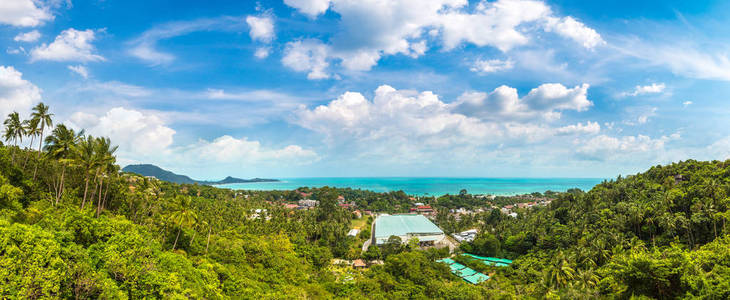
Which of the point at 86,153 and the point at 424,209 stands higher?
the point at 86,153

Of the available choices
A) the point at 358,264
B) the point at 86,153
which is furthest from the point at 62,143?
the point at 358,264

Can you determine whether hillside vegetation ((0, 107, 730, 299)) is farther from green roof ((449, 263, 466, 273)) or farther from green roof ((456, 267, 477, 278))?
green roof ((449, 263, 466, 273))

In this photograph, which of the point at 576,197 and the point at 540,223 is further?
the point at 576,197

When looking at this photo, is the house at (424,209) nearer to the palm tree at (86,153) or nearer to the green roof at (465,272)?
the green roof at (465,272)

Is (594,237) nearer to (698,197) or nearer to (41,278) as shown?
(698,197)

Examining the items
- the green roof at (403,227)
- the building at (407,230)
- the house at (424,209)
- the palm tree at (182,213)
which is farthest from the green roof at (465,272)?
the house at (424,209)

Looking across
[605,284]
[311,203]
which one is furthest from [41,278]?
[311,203]

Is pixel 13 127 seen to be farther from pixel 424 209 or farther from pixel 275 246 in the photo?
pixel 424 209
